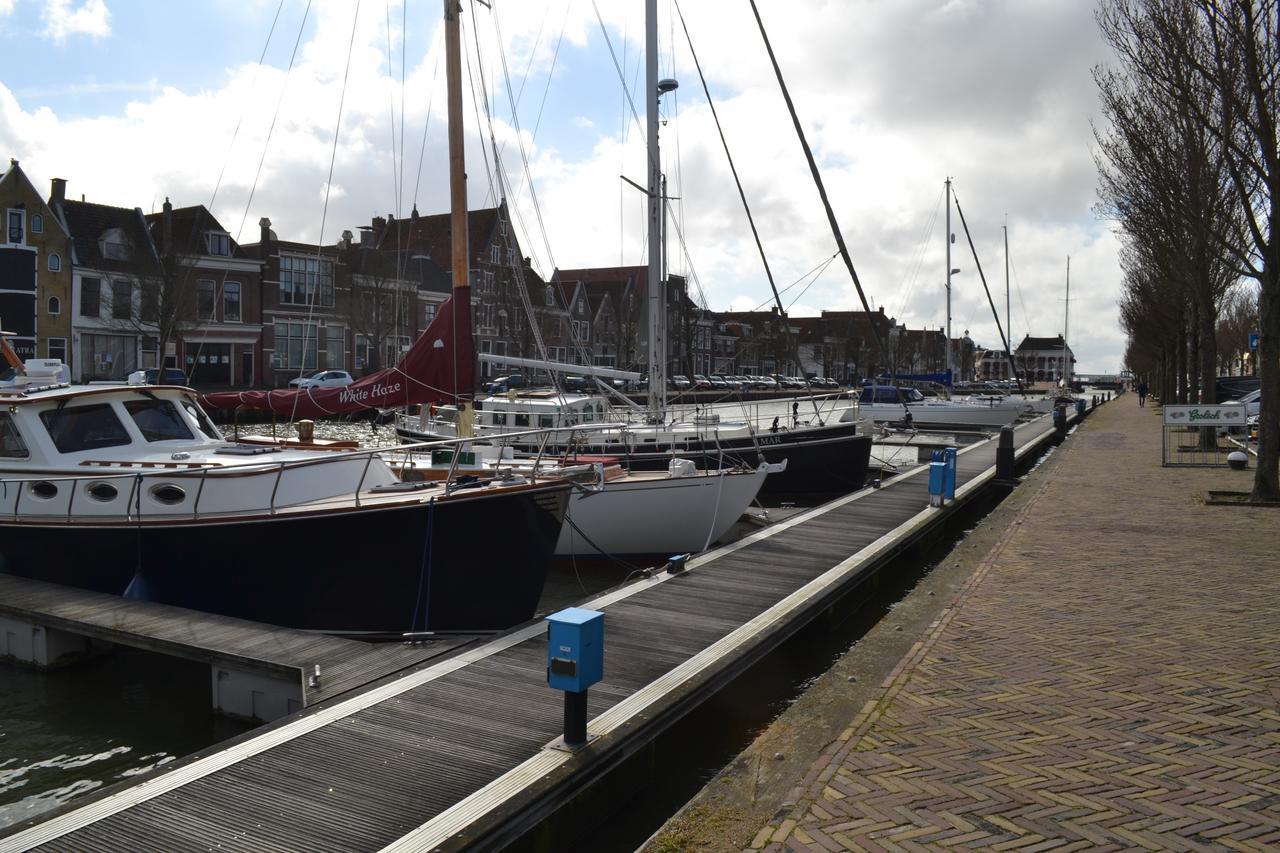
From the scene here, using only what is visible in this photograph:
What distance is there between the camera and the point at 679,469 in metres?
14.7

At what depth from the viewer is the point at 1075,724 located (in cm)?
635

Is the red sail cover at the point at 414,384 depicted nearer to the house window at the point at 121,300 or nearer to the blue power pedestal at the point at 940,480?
the blue power pedestal at the point at 940,480

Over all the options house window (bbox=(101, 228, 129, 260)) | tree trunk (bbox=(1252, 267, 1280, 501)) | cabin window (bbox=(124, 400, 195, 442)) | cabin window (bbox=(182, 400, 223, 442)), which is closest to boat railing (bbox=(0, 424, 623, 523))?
cabin window (bbox=(124, 400, 195, 442))

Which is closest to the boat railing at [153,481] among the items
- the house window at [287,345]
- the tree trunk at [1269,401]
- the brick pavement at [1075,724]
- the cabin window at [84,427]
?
the cabin window at [84,427]

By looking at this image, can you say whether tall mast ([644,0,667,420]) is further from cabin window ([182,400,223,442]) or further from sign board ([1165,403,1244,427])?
sign board ([1165,403,1244,427])

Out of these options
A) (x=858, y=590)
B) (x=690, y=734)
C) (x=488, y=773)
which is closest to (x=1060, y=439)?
(x=858, y=590)

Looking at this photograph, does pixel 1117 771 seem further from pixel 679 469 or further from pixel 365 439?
pixel 365 439

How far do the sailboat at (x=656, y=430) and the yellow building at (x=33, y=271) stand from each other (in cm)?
3107

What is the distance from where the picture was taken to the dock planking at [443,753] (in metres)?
5.30

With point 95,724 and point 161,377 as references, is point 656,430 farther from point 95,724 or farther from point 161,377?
point 95,724

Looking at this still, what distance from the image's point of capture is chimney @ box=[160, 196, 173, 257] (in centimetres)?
4447

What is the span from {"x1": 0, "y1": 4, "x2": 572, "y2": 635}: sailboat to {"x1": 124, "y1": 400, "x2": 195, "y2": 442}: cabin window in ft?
0.05

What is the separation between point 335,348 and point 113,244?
13.2 m

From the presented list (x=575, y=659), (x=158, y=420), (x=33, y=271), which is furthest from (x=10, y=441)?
(x=33, y=271)
